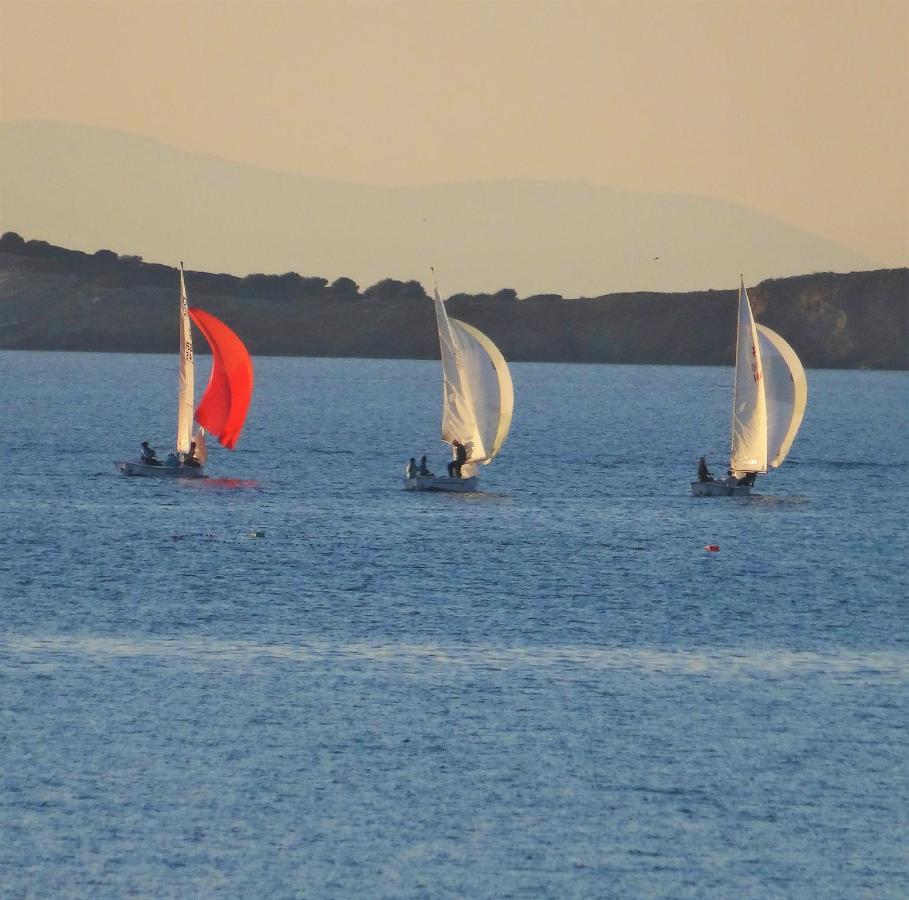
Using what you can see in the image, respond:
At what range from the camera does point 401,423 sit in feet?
560

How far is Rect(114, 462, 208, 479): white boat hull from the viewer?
90.6 meters

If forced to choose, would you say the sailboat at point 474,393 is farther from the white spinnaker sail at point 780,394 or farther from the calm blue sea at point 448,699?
the white spinnaker sail at point 780,394

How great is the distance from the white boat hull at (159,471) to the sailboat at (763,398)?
26518 millimetres

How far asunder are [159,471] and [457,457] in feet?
52.3

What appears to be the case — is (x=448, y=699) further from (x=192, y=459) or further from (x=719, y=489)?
(x=192, y=459)

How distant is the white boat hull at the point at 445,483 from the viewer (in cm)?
8725

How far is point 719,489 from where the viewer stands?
88562 mm

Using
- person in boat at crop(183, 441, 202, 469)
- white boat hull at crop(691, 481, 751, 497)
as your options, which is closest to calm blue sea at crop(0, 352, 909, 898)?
white boat hull at crop(691, 481, 751, 497)

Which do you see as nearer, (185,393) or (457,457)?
(457,457)

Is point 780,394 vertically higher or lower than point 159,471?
higher

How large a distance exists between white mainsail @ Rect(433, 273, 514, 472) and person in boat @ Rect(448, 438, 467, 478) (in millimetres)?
243

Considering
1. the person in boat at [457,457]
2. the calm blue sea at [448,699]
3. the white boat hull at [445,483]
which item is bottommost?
the calm blue sea at [448,699]

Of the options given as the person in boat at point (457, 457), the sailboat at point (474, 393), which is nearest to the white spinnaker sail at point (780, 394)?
the sailboat at point (474, 393)

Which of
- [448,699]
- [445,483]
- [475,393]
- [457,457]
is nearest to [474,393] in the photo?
[475,393]
